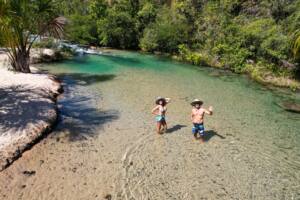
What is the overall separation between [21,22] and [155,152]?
547 inches

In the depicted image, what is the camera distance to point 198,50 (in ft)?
120

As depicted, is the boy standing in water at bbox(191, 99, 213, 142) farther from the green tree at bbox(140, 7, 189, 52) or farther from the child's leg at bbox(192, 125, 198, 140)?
the green tree at bbox(140, 7, 189, 52)

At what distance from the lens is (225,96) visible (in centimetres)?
2005

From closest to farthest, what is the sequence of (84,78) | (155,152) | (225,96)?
(155,152) → (225,96) → (84,78)

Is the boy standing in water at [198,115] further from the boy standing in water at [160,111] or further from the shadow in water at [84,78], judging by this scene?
the shadow in water at [84,78]

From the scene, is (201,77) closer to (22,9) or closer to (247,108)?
(247,108)

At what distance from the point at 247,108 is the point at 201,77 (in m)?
9.20

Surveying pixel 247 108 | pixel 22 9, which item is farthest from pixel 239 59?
pixel 22 9

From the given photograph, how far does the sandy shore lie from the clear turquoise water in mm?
4314

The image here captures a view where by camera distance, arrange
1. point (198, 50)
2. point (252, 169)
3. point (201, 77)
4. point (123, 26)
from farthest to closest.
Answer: point (123, 26) < point (198, 50) < point (201, 77) < point (252, 169)

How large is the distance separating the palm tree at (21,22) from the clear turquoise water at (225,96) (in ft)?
12.9

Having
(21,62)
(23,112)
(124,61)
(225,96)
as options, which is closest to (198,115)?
(23,112)

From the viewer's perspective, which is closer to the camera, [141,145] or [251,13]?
[141,145]

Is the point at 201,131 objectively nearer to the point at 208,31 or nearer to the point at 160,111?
the point at 160,111
